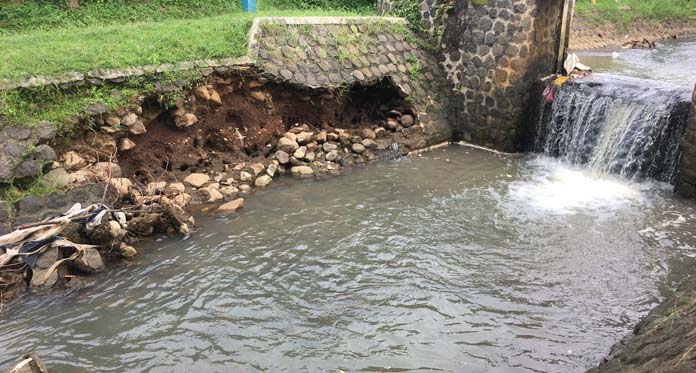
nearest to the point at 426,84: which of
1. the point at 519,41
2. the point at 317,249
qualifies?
the point at 519,41

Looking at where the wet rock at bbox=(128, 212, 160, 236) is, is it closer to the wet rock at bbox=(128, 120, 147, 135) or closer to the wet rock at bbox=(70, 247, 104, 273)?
the wet rock at bbox=(70, 247, 104, 273)

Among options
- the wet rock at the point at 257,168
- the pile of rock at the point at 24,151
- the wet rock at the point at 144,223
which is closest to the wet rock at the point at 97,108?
the pile of rock at the point at 24,151

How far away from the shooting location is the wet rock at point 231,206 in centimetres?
786

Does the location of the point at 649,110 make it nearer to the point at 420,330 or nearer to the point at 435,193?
the point at 435,193

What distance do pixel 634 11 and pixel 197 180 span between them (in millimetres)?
22682

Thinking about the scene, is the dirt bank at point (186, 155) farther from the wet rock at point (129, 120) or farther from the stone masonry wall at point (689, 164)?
the stone masonry wall at point (689, 164)

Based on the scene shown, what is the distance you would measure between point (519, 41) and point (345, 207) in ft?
15.7

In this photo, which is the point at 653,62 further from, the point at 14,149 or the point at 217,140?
the point at 14,149

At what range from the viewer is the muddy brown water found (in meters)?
4.91

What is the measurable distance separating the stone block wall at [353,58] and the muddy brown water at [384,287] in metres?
2.43

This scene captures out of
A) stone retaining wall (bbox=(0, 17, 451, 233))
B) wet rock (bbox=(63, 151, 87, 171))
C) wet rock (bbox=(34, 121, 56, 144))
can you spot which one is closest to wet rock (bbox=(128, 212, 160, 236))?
stone retaining wall (bbox=(0, 17, 451, 233))

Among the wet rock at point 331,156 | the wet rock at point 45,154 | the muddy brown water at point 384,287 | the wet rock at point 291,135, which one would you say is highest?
the wet rock at point 45,154

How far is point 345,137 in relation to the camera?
1020cm

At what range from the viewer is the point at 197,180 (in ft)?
27.6
